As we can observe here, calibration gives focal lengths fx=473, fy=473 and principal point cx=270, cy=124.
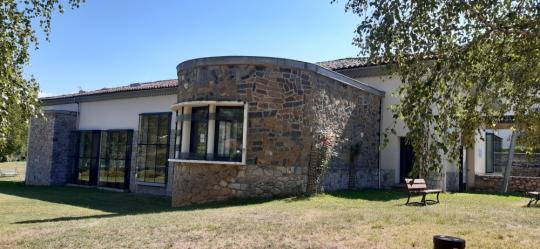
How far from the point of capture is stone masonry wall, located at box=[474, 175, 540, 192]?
1672 cm

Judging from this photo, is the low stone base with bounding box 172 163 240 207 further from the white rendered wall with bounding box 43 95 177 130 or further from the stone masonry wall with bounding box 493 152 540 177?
the stone masonry wall with bounding box 493 152 540 177

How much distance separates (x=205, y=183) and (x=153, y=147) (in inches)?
289

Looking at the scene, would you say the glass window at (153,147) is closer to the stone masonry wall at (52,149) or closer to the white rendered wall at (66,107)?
the stone masonry wall at (52,149)

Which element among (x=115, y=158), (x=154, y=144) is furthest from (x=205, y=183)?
(x=115, y=158)

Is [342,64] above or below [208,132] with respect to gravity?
above

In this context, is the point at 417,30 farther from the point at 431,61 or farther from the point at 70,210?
the point at 70,210

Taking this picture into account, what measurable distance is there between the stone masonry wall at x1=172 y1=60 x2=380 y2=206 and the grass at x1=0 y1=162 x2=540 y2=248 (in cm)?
70

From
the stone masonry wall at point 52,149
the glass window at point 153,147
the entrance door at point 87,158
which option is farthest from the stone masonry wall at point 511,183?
the stone masonry wall at point 52,149

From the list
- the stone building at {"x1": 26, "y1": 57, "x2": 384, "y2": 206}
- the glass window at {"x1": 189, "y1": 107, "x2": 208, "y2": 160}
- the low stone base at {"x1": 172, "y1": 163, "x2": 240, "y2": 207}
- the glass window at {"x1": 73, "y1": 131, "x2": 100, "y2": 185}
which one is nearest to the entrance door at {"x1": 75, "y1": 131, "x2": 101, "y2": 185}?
the glass window at {"x1": 73, "y1": 131, "x2": 100, "y2": 185}

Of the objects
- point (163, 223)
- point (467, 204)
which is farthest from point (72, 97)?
point (467, 204)

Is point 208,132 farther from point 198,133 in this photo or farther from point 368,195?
point 368,195

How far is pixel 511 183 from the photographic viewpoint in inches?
677

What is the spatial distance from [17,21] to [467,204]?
11021 millimetres

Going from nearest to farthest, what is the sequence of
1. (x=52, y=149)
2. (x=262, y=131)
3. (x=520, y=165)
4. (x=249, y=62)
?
(x=262, y=131) → (x=249, y=62) → (x=520, y=165) → (x=52, y=149)
